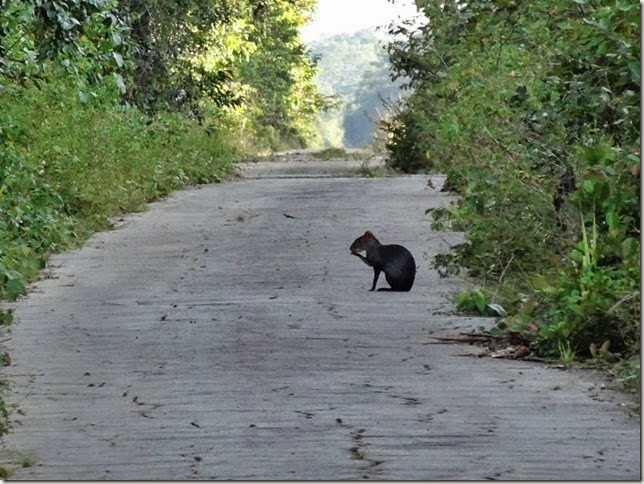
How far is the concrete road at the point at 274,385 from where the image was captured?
328 inches

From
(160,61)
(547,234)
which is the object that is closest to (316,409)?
(547,234)

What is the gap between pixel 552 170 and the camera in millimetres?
16031

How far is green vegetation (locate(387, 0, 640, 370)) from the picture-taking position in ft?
39.3

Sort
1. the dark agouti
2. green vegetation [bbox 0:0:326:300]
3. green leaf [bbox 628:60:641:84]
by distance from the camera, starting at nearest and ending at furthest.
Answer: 1. green leaf [bbox 628:60:641:84]
2. green vegetation [bbox 0:0:326:300]
3. the dark agouti

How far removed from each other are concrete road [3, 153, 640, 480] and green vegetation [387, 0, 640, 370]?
56 centimetres

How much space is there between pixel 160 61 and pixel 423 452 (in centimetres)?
2330

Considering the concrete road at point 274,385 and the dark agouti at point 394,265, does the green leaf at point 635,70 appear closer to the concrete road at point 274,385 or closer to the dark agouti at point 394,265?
the concrete road at point 274,385

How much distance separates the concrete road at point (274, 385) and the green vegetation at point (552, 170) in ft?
1.85

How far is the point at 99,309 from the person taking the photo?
14664 mm

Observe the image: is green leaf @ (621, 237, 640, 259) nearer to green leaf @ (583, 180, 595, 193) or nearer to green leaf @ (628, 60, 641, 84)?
green leaf @ (583, 180, 595, 193)

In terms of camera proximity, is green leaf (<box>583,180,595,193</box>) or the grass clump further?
the grass clump

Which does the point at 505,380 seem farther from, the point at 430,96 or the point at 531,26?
the point at 430,96

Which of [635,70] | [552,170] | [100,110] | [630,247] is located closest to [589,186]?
[630,247]

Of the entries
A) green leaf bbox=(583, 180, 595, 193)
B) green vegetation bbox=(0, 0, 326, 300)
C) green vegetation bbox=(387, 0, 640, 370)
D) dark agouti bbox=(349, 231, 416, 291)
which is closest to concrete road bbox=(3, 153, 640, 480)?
dark agouti bbox=(349, 231, 416, 291)
